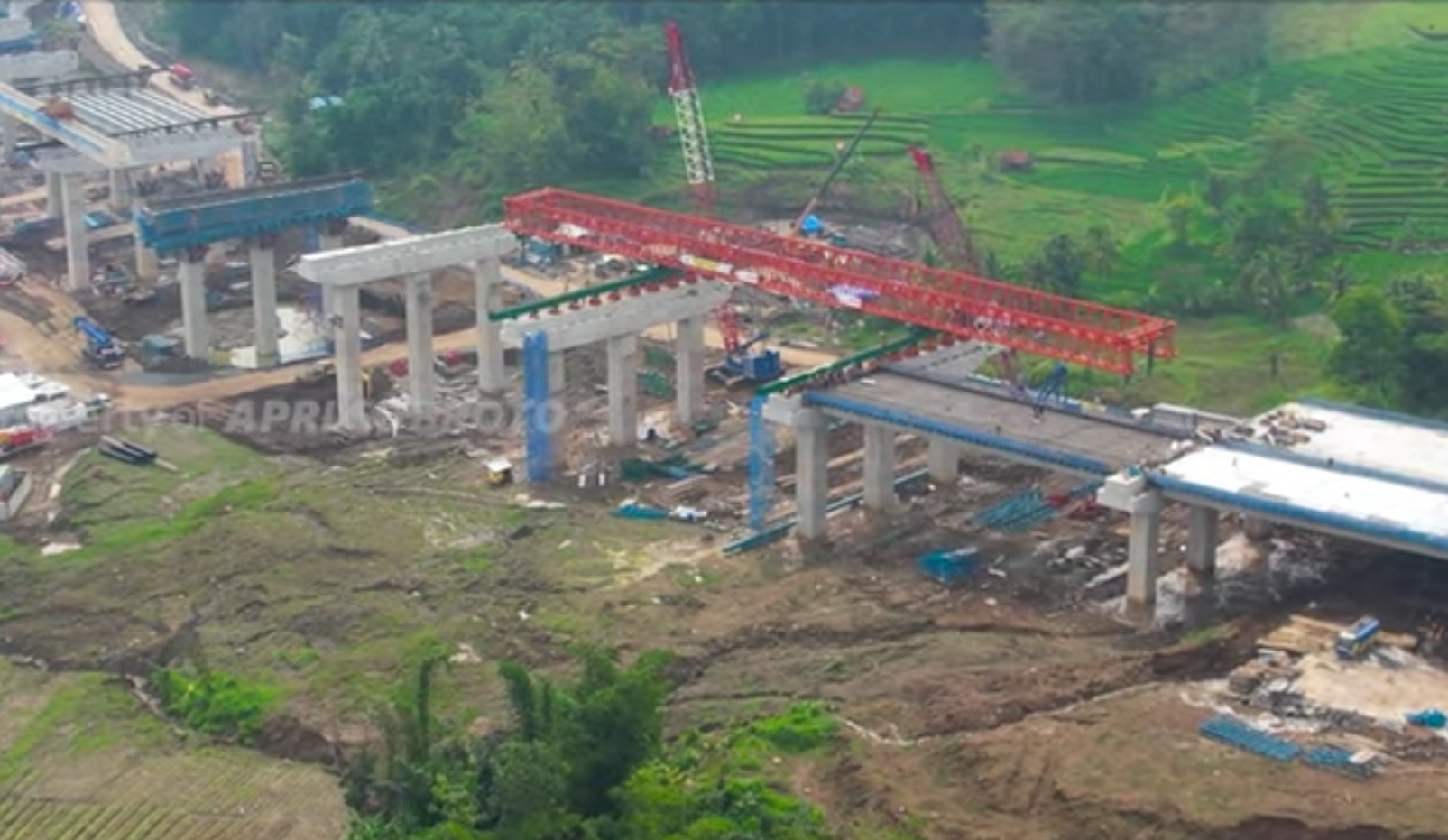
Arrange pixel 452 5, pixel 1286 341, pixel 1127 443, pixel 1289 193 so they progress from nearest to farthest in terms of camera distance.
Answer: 1. pixel 1127 443
2. pixel 1286 341
3. pixel 1289 193
4. pixel 452 5

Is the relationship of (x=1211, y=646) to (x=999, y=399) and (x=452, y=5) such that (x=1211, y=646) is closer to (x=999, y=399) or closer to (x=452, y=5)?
(x=999, y=399)

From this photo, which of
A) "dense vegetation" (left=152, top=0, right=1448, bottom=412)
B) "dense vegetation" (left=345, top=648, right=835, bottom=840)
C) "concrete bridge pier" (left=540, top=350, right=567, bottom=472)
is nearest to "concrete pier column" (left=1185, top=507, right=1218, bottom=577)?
"dense vegetation" (left=152, top=0, right=1448, bottom=412)

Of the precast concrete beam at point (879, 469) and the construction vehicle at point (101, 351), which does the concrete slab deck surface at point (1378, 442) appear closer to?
the precast concrete beam at point (879, 469)

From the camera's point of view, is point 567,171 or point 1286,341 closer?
point 1286,341

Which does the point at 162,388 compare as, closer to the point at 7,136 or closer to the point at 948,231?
the point at 948,231

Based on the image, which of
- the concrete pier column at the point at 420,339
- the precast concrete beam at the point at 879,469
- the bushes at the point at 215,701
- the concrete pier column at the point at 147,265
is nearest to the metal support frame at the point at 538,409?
the concrete pier column at the point at 420,339

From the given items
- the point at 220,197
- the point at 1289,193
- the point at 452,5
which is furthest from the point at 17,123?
the point at 1289,193
